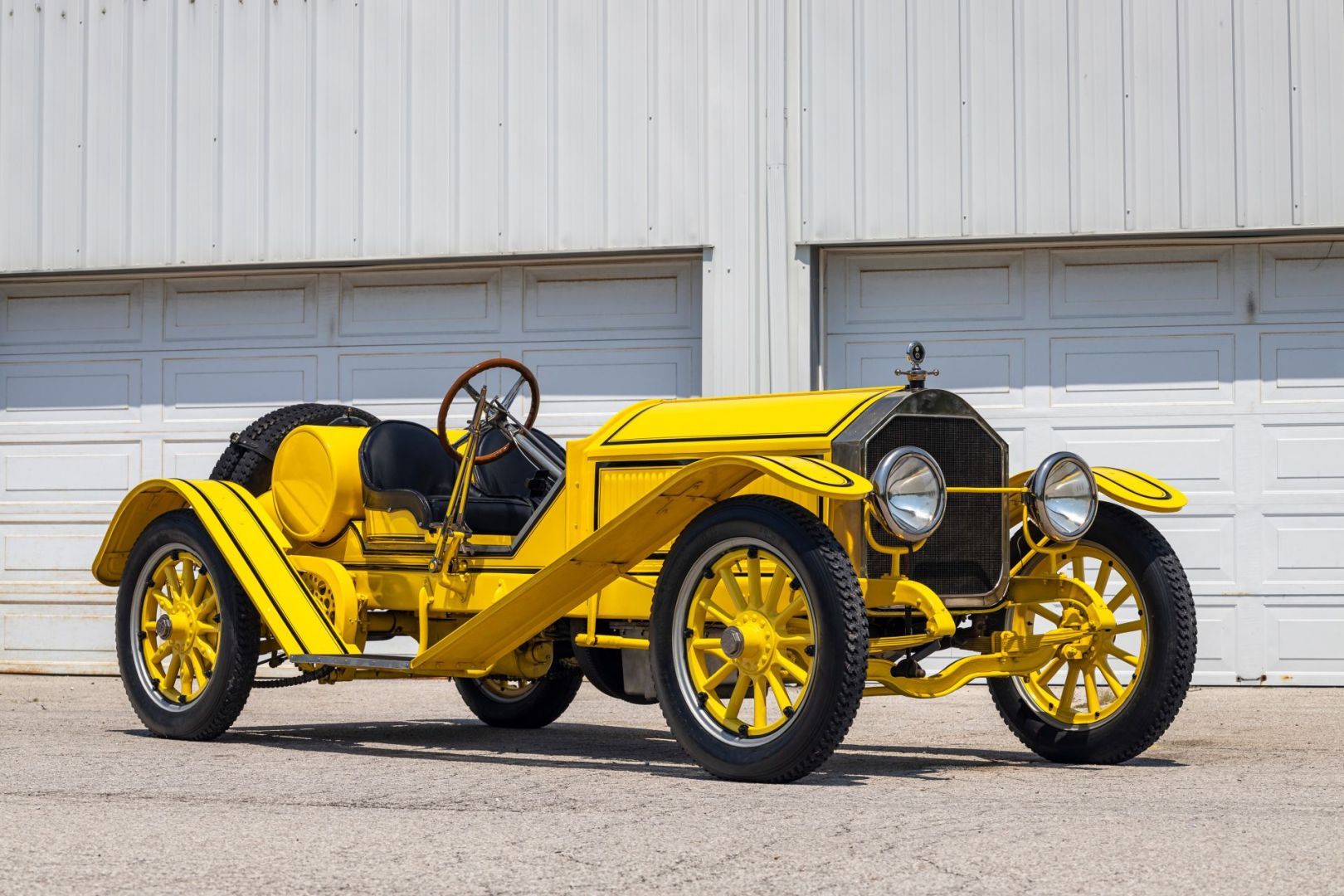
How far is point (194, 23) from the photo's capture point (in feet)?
38.3

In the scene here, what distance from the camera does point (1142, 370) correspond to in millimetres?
10336

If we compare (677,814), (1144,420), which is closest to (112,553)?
(677,814)

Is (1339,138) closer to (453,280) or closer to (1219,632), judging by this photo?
(1219,632)

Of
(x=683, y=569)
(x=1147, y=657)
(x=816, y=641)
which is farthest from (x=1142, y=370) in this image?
(x=816, y=641)

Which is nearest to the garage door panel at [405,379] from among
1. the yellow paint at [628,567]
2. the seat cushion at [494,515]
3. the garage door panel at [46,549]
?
the garage door panel at [46,549]

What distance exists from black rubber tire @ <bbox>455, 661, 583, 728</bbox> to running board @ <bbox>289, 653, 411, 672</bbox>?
1114 millimetres

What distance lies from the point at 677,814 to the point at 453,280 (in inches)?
276

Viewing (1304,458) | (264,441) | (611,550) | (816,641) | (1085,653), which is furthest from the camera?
(1304,458)

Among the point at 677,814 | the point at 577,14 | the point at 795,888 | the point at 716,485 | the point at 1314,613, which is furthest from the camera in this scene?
the point at 577,14

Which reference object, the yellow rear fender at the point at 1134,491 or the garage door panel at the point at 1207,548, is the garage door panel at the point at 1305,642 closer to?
the garage door panel at the point at 1207,548

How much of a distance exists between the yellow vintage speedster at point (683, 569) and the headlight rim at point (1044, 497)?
0.04ft

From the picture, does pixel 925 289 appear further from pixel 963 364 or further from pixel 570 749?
pixel 570 749

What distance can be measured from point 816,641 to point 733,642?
1.15 feet

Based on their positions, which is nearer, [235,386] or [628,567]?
[628,567]
